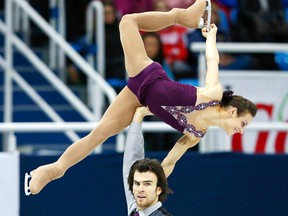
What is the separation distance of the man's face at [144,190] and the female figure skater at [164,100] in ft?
1.28

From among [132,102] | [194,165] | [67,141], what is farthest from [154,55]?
[132,102]

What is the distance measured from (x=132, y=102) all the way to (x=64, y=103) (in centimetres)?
413

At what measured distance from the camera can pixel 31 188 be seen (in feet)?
18.2

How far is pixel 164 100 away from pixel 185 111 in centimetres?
12

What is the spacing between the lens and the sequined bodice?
17.8 feet

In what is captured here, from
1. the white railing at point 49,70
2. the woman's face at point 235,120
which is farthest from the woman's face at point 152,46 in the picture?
the woman's face at point 235,120

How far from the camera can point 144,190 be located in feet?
17.0

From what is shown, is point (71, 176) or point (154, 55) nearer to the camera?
point (71, 176)

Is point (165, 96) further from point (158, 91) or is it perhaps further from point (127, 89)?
point (127, 89)

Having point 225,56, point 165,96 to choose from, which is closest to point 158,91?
point 165,96

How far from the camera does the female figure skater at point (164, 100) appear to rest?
5.43 m

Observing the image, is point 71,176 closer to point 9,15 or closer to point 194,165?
point 194,165

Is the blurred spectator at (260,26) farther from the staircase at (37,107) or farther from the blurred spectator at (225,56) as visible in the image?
the staircase at (37,107)

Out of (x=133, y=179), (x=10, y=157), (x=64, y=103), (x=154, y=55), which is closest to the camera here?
(x=133, y=179)
